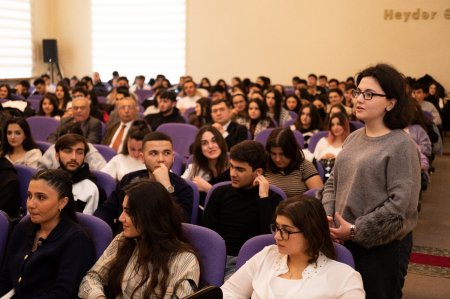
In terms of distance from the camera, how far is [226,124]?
648cm

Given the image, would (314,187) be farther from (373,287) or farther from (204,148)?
(373,287)

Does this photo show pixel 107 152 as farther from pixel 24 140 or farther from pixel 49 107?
pixel 49 107

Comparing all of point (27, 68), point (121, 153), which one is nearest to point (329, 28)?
point (27, 68)

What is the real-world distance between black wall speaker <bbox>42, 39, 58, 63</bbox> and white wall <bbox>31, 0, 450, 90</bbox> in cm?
21

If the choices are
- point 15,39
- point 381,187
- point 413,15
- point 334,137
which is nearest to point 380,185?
point 381,187

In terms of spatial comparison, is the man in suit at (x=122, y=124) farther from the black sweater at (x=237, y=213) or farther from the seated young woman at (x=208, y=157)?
the black sweater at (x=237, y=213)

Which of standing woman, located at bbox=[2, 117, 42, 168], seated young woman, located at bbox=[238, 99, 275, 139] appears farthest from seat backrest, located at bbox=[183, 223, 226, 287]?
seated young woman, located at bbox=[238, 99, 275, 139]

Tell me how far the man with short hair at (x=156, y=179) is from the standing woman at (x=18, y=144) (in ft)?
5.00

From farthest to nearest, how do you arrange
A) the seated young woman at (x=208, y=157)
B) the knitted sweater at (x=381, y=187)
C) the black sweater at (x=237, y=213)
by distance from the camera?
the seated young woman at (x=208, y=157)
the black sweater at (x=237, y=213)
the knitted sweater at (x=381, y=187)

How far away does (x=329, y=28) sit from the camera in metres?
14.7

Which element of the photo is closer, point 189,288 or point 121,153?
point 189,288

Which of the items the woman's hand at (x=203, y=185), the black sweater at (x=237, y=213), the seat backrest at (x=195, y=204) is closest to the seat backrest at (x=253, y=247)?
the black sweater at (x=237, y=213)

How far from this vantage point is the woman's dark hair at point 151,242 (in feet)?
8.30

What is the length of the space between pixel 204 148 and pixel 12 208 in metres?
1.36
